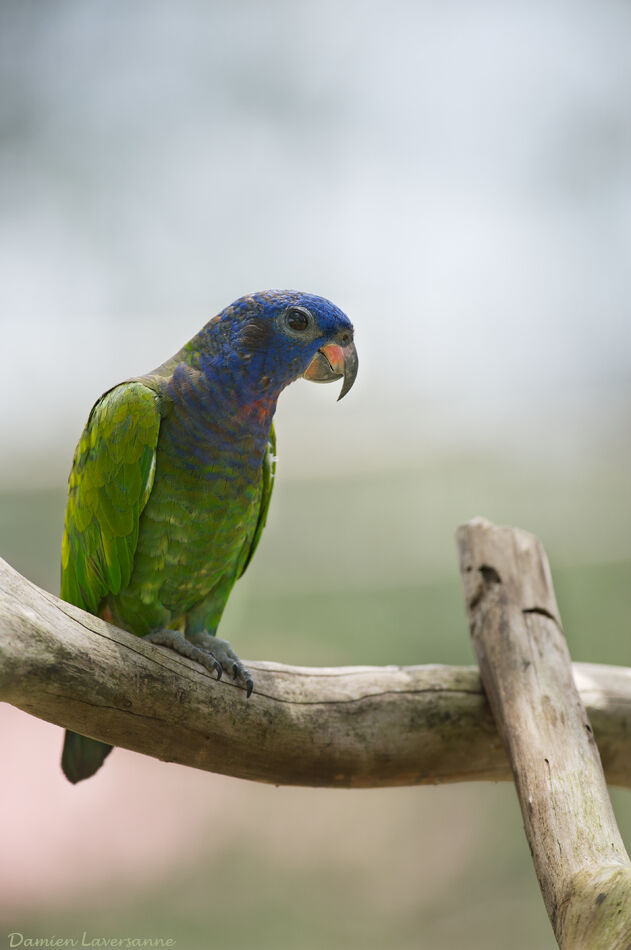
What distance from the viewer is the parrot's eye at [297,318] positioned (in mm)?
1736

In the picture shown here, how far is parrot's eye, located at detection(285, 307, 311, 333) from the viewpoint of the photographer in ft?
5.70

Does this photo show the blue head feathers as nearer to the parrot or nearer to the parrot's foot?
the parrot

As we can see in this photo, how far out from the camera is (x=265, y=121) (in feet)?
15.6

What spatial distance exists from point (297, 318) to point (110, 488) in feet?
1.93

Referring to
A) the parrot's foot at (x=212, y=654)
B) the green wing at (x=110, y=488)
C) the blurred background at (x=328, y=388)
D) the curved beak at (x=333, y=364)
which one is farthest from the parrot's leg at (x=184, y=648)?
the blurred background at (x=328, y=388)

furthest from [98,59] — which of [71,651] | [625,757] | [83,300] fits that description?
[625,757]

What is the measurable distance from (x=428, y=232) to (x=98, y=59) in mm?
2270

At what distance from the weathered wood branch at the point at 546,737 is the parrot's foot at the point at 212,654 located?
0.63 metres

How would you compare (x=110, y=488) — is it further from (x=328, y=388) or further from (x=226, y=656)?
(x=328, y=388)

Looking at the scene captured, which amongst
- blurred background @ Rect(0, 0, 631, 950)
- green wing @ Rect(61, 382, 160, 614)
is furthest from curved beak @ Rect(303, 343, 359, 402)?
blurred background @ Rect(0, 0, 631, 950)

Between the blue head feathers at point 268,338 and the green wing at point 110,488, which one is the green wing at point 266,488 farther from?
the green wing at point 110,488

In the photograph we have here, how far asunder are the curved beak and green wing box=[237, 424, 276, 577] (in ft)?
0.62

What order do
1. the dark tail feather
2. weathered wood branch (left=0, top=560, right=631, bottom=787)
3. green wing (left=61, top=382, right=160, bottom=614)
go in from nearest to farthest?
weathered wood branch (left=0, top=560, right=631, bottom=787) → green wing (left=61, top=382, right=160, bottom=614) → the dark tail feather

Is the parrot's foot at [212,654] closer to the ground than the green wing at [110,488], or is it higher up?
closer to the ground
